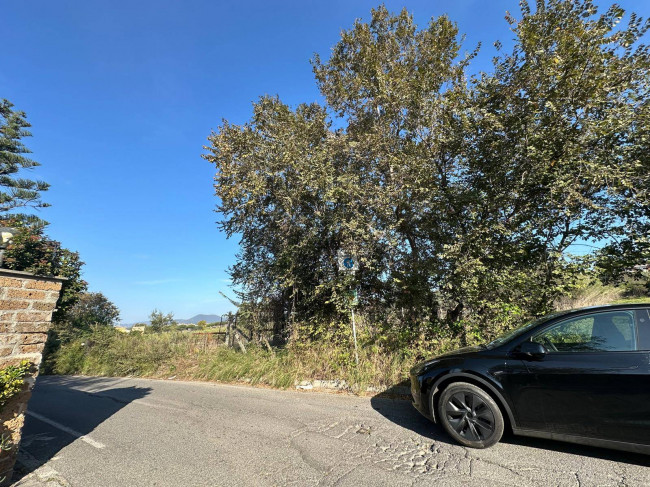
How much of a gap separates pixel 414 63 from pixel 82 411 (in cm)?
1213

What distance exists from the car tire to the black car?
0.4 inches

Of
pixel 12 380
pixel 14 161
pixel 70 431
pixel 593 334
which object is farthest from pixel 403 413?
pixel 14 161

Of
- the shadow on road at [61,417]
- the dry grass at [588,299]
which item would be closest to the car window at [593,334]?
the dry grass at [588,299]

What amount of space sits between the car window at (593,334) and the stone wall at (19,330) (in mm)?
5480

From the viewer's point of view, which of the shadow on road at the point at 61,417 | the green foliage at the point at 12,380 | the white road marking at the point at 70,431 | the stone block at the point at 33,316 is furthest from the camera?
the white road marking at the point at 70,431

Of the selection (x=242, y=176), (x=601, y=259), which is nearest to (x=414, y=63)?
(x=242, y=176)

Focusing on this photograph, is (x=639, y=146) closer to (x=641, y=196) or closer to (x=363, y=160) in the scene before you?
(x=641, y=196)

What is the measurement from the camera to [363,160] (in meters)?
8.60

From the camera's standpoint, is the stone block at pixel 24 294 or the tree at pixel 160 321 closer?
A: the stone block at pixel 24 294

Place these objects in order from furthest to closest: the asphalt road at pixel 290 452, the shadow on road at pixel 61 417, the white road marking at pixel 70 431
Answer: the white road marking at pixel 70 431 → the shadow on road at pixel 61 417 → the asphalt road at pixel 290 452

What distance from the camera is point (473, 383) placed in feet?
11.6

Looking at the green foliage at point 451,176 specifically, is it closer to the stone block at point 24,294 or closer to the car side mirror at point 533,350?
the car side mirror at point 533,350

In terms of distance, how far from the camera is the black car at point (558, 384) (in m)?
2.80

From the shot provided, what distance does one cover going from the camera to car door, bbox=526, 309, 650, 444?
2750mm
